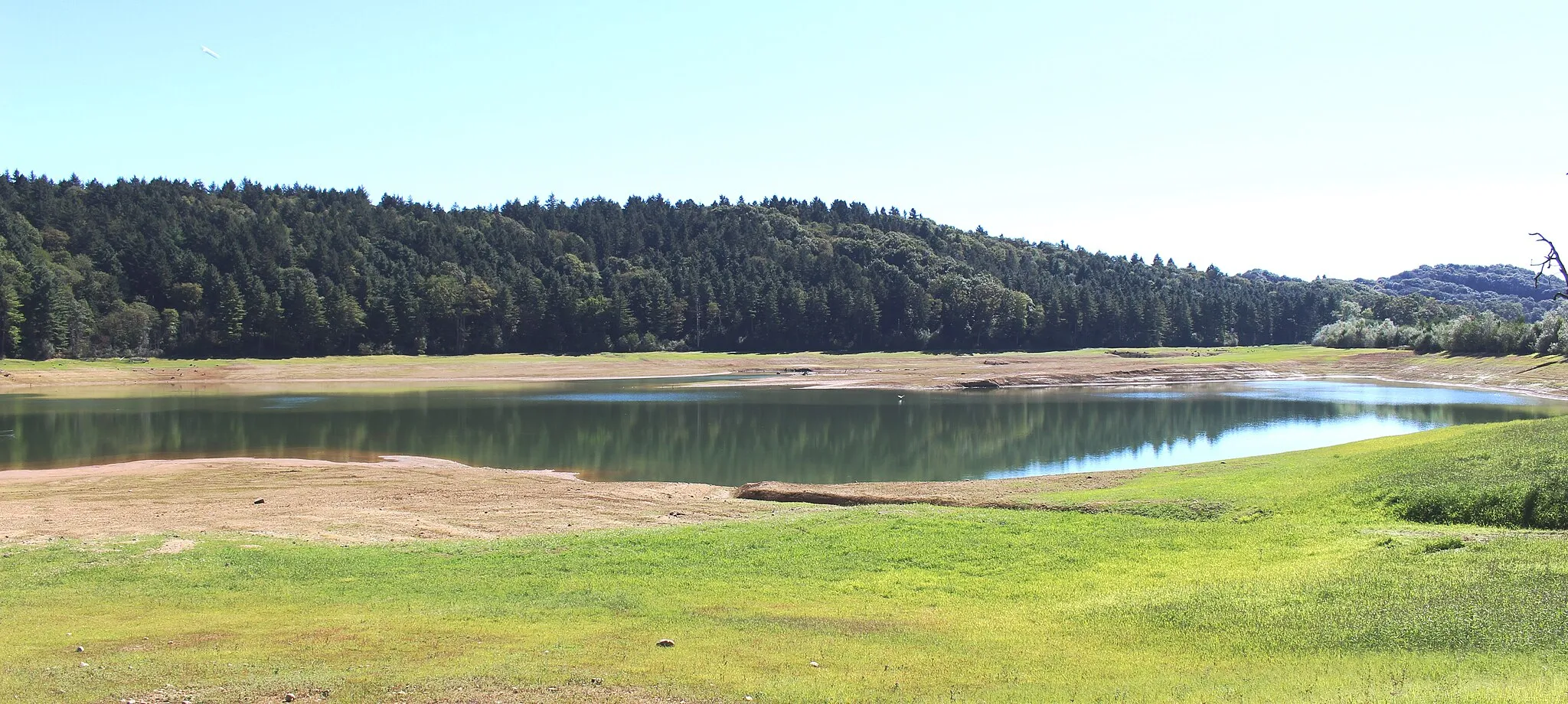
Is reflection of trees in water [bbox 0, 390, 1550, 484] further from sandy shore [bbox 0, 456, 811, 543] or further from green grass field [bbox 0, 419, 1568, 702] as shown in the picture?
green grass field [bbox 0, 419, 1568, 702]

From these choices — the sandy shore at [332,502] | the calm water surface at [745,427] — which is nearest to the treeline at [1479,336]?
the calm water surface at [745,427]

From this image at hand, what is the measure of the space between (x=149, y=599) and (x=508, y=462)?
24.6 m

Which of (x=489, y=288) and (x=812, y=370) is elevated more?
(x=489, y=288)

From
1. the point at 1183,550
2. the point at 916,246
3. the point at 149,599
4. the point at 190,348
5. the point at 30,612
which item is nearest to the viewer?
the point at 30,612

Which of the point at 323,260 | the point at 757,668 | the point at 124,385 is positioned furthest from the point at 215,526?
the point at 323,260

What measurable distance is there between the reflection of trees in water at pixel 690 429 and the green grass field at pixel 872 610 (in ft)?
54.4

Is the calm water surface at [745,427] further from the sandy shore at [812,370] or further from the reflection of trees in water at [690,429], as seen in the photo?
the sandy shore at [812,370]

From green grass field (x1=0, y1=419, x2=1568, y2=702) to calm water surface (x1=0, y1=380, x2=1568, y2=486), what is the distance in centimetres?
1646

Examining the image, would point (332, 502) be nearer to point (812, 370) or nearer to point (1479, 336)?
point (812, 370)

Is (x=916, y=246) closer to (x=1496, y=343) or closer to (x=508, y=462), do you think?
(x=1496, y=343)

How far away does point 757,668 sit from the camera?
33.3ft

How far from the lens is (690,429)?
50.7 meters

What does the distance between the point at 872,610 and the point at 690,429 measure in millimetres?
38197

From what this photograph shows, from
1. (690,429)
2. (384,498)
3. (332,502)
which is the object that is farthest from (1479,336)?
(332,502)
